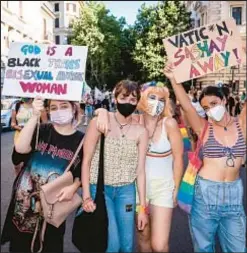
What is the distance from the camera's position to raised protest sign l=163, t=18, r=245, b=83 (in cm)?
346

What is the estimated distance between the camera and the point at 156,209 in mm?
3266

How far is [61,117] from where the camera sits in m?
3.10

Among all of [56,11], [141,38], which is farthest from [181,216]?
[56,11]

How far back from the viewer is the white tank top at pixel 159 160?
324 centimetres

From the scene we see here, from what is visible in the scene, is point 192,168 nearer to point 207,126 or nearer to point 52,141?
point 207,126

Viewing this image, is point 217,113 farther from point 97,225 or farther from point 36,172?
point 36,172

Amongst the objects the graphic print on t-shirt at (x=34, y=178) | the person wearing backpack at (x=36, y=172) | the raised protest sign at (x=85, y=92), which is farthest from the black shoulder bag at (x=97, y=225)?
the raised protest sign at (x=85, y=92)

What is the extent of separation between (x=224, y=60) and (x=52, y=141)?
1.35 metres

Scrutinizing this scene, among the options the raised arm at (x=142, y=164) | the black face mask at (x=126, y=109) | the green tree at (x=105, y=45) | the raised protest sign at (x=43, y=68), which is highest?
the green tree at (x=105, y=45)

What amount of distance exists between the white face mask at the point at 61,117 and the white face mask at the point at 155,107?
54 cm

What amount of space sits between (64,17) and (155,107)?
1.62 meters

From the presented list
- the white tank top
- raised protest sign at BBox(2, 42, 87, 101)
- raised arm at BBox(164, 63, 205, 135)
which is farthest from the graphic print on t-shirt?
raised arm at BBox(164, 63, 205, 135)

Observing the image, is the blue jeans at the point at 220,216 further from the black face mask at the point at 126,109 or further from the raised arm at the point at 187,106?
the black face mask at the point at 126,109

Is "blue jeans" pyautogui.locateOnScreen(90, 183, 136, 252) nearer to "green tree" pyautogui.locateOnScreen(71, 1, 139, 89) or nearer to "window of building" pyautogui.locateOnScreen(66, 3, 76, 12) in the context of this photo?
"green tree" pyautogui.locateOnScreen(71, 1, 139, 89)
